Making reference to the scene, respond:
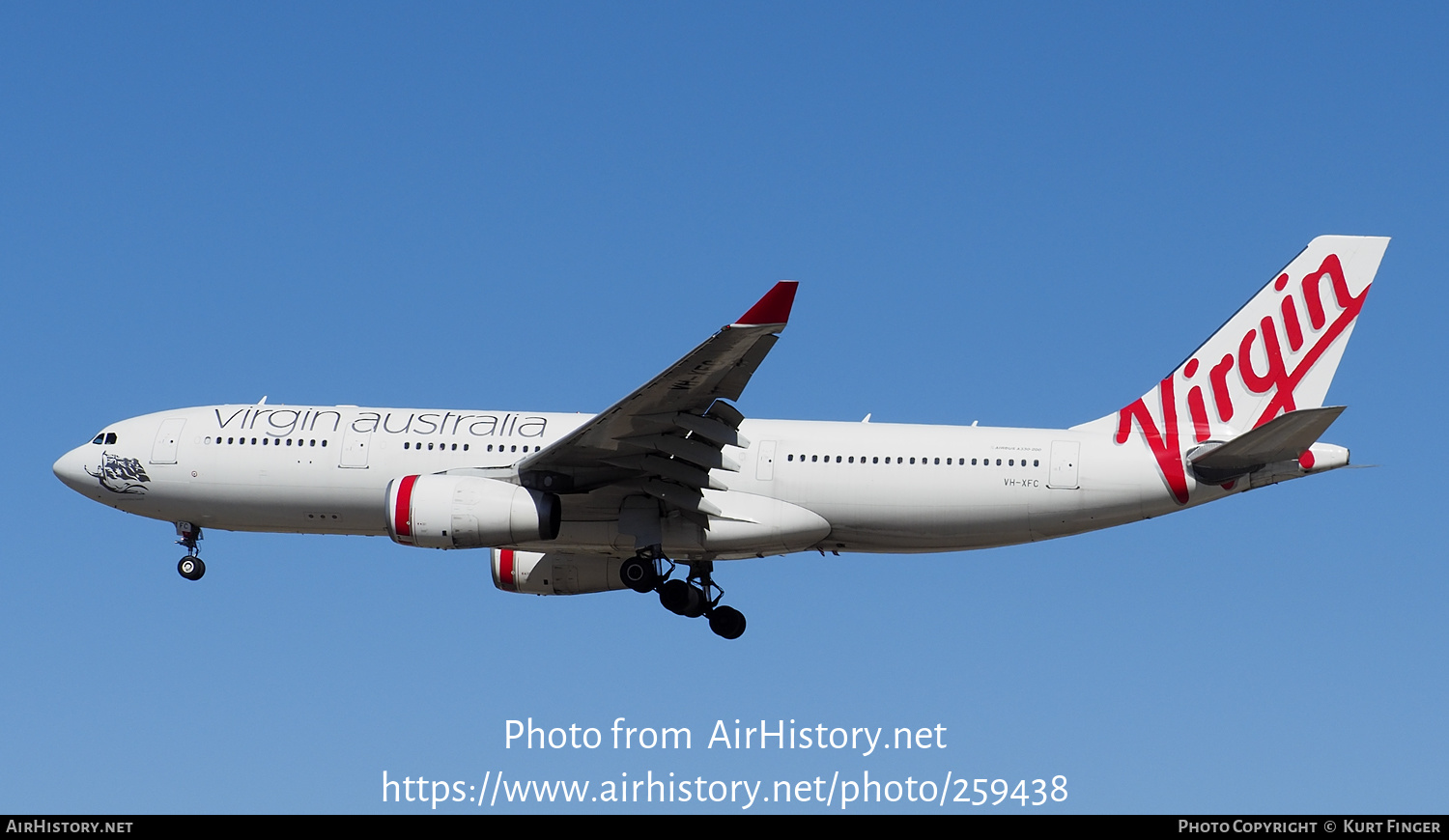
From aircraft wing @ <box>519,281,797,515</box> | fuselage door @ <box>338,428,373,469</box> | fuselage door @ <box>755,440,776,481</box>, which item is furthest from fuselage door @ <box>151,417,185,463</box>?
fuselage door @ <box>755,440,776,481</box>

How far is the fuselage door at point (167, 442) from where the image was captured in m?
37.5

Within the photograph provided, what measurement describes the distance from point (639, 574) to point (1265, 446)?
42.0 ft

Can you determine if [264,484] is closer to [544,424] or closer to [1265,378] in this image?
[544,424]

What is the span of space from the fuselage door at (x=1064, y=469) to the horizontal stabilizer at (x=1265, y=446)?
237cm

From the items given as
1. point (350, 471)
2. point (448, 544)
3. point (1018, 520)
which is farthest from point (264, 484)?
point (1018, 520)

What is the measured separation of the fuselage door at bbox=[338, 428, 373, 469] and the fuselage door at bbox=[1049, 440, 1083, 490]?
14.4 metres

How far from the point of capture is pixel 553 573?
3962cm

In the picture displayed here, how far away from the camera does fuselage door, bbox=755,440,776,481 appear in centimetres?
3553

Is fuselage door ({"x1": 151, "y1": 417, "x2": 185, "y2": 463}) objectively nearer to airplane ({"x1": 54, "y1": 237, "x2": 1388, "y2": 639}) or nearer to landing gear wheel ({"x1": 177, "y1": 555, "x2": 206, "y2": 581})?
airplane ({"x1": 54, "y1": 237, "x2": 1388, "y2": 639})

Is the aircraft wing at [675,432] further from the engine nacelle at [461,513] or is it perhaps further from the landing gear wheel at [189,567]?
the landing gear wheel at [189,567]

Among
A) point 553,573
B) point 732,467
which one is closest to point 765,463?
point 732,467

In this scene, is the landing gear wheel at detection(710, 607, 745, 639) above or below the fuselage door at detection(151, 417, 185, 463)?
below

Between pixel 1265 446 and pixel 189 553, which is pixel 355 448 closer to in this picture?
pixel 189 553

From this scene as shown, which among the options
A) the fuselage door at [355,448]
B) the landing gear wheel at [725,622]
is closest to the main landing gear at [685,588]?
the landing gear wheel at [725,622]
